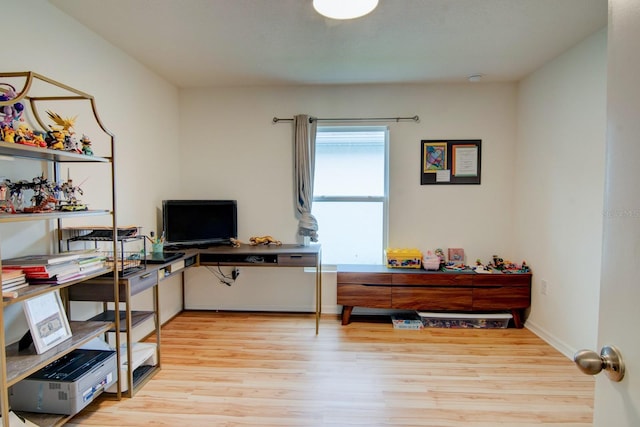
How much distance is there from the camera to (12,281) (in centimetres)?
140

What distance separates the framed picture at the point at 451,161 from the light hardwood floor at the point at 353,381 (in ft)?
5.15

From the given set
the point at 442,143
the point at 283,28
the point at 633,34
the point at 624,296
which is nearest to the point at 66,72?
the point at 283,28

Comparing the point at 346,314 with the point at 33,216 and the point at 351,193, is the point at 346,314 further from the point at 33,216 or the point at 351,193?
the point at 33,216

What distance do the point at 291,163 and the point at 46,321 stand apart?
2.41 m

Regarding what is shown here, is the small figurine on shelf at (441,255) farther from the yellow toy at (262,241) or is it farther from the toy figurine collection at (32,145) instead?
the toy figurine collection at (32,145)

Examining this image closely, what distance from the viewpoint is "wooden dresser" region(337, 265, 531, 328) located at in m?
3.06

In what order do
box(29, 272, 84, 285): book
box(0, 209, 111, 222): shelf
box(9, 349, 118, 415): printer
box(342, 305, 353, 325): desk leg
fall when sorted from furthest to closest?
box(342, 305, 353, 325): desk leg, box(9, 349, 118, 415): printer, box(29, 272, 84, 285): book, box(0, 209, 111, 222): shelf

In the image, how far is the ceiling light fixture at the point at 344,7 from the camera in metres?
1.76

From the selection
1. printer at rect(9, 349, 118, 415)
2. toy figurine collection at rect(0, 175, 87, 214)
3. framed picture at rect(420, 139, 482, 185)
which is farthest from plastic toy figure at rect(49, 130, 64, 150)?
framed picture at rect(420, 139, 482, 185)

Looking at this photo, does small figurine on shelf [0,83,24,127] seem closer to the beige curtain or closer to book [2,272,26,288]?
book [2,272,26,288]

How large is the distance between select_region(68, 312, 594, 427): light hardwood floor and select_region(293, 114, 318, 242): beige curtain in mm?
1050

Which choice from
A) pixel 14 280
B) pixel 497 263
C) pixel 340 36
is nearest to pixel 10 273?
pixel 14 280

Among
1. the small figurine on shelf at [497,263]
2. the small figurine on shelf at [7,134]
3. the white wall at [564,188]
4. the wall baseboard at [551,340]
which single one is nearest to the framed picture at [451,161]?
the white wall at [564,188]

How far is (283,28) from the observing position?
2.24 metres
